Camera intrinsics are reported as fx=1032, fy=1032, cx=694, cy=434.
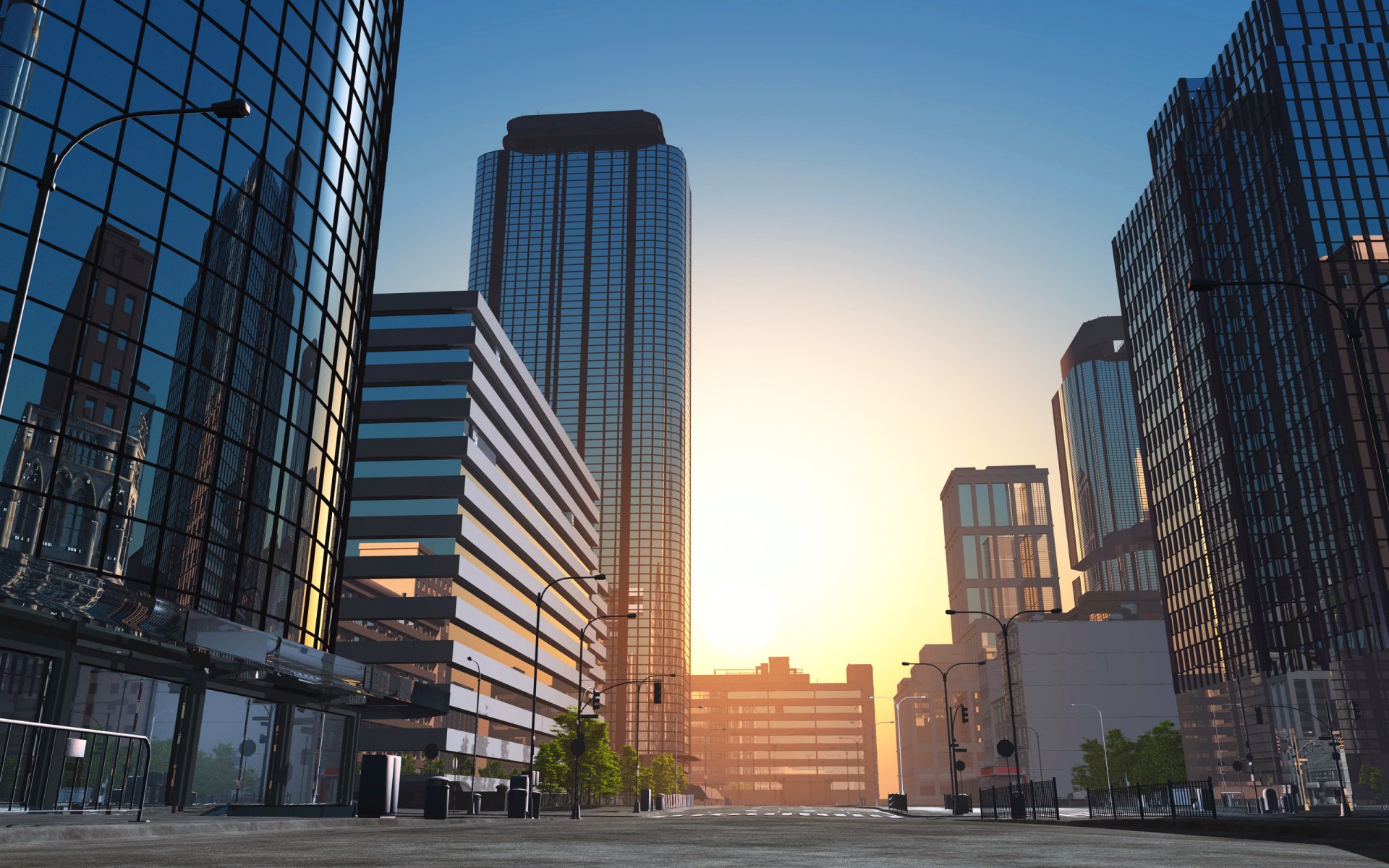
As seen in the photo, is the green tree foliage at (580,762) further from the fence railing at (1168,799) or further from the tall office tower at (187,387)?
the fence railing at (1168,799)

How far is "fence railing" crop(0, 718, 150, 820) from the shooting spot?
17.9 m

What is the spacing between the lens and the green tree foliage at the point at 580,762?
93750 millimetres

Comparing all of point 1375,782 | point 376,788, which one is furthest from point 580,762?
point 1375,782

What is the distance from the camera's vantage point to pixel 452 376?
334ft

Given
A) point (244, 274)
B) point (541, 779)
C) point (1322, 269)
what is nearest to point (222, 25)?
point (244, 274)

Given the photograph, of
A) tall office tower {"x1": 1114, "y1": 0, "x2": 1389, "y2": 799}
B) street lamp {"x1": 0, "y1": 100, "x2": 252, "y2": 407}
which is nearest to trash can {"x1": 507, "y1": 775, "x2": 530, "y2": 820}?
street lamp {"x1": 0, "y1": 100, "x2": 252, "y2": 407}

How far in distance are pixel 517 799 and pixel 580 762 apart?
48.6 m

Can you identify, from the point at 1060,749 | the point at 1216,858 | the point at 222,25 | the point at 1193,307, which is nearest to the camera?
the point at 1216,858

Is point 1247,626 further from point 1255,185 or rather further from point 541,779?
point 541,779

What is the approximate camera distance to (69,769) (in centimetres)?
2014

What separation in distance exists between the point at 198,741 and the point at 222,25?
1116 inches

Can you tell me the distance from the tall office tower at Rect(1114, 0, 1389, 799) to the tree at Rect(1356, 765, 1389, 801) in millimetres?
1596

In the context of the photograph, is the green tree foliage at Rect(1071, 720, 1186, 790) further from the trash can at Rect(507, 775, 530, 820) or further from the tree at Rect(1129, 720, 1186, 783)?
the trash can at Rect(507, 775, 530, 820)

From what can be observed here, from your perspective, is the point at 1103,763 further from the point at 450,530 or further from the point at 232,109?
the point at 232,109
